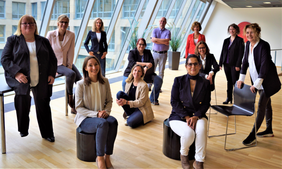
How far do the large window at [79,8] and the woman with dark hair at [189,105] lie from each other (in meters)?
4.33

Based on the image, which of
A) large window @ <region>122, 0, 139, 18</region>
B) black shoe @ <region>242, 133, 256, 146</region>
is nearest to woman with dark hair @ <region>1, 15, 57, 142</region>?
black shoe @ <region>242, 133, 256, 146</region>

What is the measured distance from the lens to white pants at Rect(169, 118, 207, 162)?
264 centimetres

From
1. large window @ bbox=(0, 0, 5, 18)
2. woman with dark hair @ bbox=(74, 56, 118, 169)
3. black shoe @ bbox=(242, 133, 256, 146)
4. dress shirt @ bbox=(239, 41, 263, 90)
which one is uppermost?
large window @ bbox=(0, 0, 5, 18)

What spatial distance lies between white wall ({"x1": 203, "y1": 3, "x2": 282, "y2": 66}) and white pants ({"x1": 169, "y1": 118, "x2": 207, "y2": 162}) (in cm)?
1064

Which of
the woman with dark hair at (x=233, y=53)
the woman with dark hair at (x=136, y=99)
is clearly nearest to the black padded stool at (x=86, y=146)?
the woman with dark hair at (x=136, y=99)

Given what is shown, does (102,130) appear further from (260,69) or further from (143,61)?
(143,61)

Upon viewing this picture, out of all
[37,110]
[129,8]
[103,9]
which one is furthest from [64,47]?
[129,8]

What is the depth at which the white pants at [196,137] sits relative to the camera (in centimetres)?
264

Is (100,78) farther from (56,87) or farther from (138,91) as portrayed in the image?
(56,87)

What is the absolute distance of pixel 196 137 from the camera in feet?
8.82

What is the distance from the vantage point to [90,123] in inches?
107

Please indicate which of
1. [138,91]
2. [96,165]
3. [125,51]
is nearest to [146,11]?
[125,51]

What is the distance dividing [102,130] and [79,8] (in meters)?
4.64

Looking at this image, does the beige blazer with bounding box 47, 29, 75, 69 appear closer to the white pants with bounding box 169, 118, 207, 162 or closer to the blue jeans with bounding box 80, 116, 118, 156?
the blue jeans with bounding box 80, 116, 118, 156
